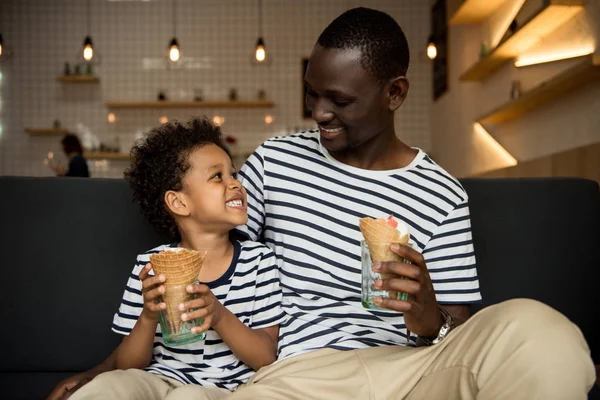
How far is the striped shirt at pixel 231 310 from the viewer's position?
1.53 metres

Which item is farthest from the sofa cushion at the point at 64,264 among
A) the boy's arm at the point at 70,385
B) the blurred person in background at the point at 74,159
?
the blurred person in background at the point at 74,159

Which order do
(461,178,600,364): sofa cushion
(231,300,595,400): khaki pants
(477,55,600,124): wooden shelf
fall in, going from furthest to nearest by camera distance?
(477,55,600,124): wooden shelf, (461,178,600,364): sofa cushion, (231,300,595,400): khaki pants

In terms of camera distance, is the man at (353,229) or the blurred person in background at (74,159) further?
the blurred person in background at (74,159)

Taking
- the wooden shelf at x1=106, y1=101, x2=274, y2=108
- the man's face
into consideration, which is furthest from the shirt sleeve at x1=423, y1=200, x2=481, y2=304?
the wooden shelf at x1=106, y1=101, x2=274, y2=108

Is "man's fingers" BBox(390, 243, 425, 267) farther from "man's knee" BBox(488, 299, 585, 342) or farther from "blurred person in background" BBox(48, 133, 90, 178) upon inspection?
"blurred person in background" BBox(48, 133, 90, 178)

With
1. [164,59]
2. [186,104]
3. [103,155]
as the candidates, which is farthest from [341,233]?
[164,59]

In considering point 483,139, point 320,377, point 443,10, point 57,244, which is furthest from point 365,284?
point 443,10

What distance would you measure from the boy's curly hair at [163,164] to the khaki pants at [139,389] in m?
0.46

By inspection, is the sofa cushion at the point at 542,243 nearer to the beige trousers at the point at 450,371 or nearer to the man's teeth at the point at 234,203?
the beige trousers at the point at 450,371

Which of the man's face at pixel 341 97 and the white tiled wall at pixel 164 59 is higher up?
the white tiled wall at pixel 164 59

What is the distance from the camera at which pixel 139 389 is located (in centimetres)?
137

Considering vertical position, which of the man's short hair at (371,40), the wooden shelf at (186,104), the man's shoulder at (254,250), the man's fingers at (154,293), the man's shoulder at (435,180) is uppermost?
the wooden shelf at (186,104)

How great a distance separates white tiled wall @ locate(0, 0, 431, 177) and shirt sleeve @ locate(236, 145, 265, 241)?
5.94 m

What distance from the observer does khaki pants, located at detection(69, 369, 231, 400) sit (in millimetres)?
1312
